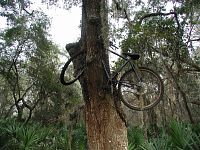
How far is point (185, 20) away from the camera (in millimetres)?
12453

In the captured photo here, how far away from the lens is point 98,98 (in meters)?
5.05

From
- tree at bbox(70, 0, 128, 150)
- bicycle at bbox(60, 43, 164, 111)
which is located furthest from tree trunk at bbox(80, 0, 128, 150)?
bicycle at bbox(60, 43, 164, 111)

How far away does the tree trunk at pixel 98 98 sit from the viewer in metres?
4.96

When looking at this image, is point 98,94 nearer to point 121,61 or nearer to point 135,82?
point 135,82

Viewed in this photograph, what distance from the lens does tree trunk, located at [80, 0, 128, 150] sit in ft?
16.3

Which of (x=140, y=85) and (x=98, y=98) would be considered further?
(x=140, y=85)

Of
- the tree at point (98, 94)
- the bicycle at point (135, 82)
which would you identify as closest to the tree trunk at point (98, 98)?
the tree at point (98, 94)

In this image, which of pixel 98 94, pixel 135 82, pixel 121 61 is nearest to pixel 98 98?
pixel 98 94

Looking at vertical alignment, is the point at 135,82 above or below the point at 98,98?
above

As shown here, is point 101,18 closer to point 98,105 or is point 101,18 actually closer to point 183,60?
point 98,105

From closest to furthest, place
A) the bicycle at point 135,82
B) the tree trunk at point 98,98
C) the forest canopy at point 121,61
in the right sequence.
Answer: the tree trunk at point 98,98
the bicycle at point 135,82
the forest canopy at point 121,61

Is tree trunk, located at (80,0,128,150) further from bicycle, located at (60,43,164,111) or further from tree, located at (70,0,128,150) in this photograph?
bicycle, located at (60,43,164,111)

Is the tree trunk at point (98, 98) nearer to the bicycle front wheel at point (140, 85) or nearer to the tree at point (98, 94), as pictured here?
the tree at point (98, 94)

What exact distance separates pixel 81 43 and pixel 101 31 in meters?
0.63
